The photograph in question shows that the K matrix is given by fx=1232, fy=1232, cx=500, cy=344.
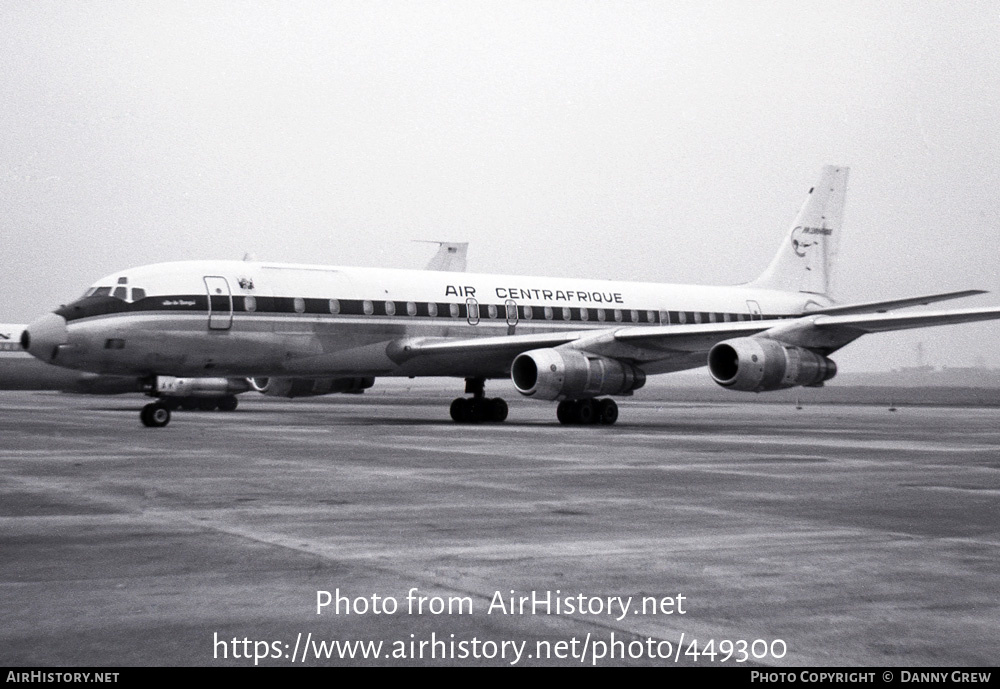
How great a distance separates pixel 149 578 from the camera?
657 cm

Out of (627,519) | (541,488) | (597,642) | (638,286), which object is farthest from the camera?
(638,286)

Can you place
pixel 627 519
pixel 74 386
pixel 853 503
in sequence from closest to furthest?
pixel 627 519, pixel 853 503, pixel 74 386

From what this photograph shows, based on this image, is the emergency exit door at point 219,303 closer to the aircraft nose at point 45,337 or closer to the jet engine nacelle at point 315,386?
the aircraft nose at point 45,337

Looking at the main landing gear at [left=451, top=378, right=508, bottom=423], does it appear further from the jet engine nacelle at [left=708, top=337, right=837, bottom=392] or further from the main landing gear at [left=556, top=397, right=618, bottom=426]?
the jet engine nacelle at [left=708, top=337, right=837, bottom=392]

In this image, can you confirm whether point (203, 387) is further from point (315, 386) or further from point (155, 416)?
point (155, 416)

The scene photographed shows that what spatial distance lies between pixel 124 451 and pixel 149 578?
10475 mm

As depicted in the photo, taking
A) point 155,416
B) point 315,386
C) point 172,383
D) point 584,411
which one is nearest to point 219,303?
point 155,416

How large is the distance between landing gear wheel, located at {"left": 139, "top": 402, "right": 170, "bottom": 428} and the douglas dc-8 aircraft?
28mm

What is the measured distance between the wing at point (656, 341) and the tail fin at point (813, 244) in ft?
28.1

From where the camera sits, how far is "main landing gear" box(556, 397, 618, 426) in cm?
2658

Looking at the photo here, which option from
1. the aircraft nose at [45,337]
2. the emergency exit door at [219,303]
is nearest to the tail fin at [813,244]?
the emergency exit door at [219,303]

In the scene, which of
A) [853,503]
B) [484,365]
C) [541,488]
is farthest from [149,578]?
[484,365]

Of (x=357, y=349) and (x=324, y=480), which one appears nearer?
(x=324, y=480)

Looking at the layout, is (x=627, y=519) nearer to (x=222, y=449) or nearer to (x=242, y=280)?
(x=222, y=449)
